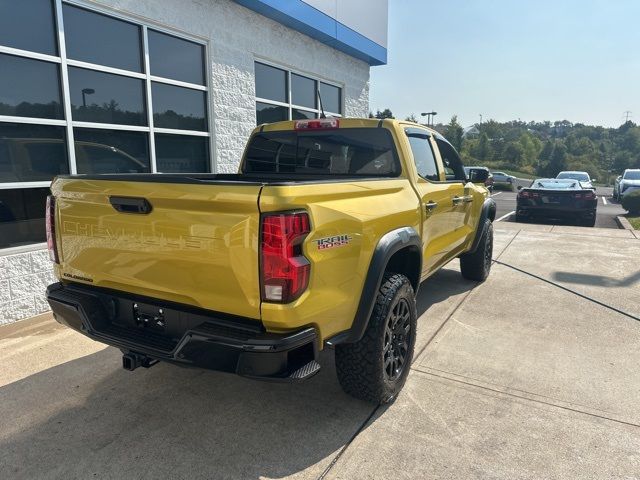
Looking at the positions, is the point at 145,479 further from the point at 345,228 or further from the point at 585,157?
the point at 585,157

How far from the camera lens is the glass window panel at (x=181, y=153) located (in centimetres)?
627

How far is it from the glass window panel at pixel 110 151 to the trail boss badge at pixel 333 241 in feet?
13.2

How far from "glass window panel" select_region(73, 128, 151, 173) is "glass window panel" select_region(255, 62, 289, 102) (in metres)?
2.63

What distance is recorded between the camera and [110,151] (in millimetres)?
5551

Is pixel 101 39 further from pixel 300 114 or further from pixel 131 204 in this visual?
pixel 300 114

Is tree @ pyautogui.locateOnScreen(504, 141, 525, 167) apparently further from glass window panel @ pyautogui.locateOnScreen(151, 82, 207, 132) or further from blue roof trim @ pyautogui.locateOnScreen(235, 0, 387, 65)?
glass window panel @ pyautogui.locateOnScreen(151, 82, 207, 132)

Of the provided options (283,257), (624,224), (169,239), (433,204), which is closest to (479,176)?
(433,204)

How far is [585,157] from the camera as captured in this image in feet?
355

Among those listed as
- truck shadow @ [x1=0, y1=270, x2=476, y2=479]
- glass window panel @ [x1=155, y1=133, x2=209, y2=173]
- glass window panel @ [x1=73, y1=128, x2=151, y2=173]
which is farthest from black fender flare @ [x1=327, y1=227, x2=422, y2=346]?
glass window panel @ [x1=155, y1=133, x2=209, y2=173]

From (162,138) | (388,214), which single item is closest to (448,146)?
(388,214)

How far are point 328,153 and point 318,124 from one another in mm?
260

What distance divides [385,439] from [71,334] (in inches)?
126

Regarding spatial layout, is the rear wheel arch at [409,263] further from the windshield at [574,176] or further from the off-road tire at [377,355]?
the windshield at [574,176]

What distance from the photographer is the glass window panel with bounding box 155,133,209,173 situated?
627 centimetres
